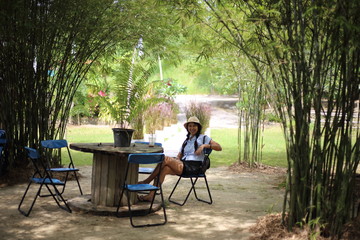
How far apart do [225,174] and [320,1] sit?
5026 millimetres

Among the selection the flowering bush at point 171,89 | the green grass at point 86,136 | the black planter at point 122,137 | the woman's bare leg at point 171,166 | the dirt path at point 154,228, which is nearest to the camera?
the dirt path at point 154,228

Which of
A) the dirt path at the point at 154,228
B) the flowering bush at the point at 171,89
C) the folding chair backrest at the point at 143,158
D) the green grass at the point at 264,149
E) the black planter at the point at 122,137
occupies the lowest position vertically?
the dirt path at the point at 154,228

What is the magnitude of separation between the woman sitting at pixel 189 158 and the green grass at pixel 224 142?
3792 millimetres

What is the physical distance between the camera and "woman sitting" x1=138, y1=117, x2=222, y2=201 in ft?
17.1

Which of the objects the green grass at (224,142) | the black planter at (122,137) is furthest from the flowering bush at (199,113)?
the black planter at (122,137)

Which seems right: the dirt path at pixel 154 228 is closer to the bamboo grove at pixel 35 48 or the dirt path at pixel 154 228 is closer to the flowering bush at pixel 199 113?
the bamboo grove at pixel 35 48

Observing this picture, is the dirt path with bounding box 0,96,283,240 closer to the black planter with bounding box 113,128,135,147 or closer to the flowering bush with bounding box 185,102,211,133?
the black planter with bounding box 113,128,135,147

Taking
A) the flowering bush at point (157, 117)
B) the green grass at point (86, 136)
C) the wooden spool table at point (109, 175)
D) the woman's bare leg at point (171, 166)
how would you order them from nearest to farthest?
the wooden spool table at point (109, 175) → the woman's bare leg at point (171, 166) → the green grass at point (86, 136) → the flowering bush at point (157, 117)

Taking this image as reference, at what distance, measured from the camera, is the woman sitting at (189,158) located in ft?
17.1

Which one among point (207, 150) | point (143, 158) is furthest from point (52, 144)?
point (207, 150)

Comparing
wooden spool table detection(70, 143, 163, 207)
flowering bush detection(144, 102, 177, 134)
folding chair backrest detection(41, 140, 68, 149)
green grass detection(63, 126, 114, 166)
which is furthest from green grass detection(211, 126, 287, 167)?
wooden spool table detection(70, 143, 163, 207)

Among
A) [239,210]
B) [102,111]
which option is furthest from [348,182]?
[102,111]

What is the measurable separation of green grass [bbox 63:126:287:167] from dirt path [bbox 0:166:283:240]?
344cm

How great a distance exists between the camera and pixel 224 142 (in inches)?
533
